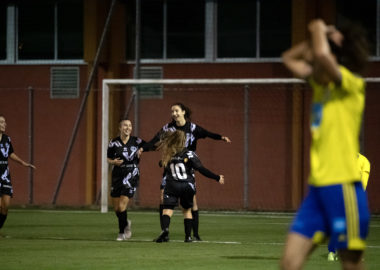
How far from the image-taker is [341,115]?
547 cm

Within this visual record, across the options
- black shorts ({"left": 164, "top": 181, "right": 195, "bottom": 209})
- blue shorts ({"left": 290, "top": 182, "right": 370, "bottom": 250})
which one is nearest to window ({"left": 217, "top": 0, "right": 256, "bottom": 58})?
black shorts ({"left": 164, "top": 181, "right": 195, "bottom": 209})

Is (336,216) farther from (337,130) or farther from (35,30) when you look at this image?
(35,30)

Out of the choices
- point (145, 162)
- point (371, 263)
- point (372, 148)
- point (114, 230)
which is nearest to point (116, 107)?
point (145, 162)

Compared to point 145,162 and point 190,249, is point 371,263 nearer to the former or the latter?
point 190,249

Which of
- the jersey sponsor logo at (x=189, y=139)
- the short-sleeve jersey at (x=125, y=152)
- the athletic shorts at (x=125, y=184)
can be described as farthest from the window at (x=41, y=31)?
the jersey sponsor logo at (x=189, y=139)

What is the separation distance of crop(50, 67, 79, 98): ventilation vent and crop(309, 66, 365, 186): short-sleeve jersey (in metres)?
22.0

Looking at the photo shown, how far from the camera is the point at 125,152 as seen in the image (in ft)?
47.2

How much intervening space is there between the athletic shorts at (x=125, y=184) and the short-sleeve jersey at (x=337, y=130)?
8.91 meters

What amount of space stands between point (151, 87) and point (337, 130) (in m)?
20.9

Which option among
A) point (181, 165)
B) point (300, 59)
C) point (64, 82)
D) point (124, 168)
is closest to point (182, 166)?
point (181, 165)

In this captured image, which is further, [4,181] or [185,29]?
[185,29]

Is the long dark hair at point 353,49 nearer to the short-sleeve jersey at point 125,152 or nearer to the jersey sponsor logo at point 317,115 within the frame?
the jersey sponsor logo at point 317,115

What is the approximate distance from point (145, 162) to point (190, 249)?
13.7m

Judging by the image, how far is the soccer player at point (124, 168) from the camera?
14.2 m
